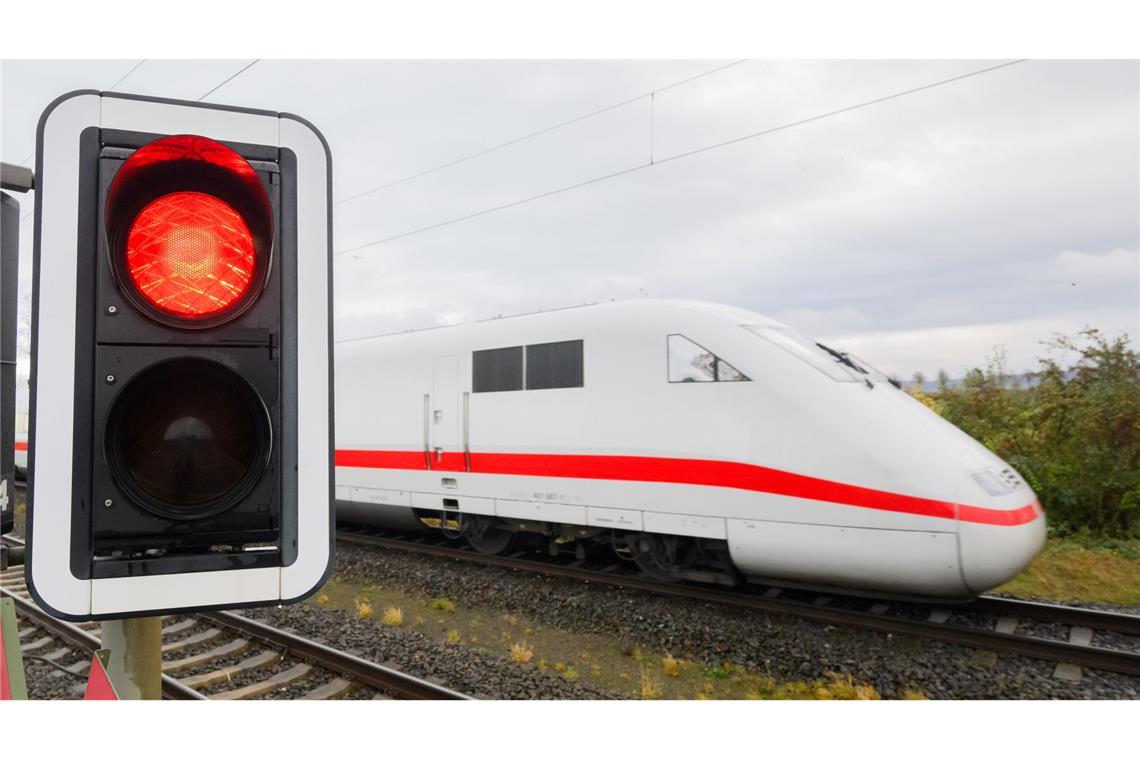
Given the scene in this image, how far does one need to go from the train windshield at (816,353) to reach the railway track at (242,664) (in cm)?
366

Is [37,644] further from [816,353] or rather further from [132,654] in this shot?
[816,353]

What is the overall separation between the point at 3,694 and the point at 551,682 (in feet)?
12.9

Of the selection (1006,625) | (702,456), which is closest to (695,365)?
(702,456)

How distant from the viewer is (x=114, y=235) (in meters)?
1.15

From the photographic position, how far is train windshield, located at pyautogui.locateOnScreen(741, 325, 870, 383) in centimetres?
599

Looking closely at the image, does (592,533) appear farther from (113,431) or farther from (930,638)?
(113,431)

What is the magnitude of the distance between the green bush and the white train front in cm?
385

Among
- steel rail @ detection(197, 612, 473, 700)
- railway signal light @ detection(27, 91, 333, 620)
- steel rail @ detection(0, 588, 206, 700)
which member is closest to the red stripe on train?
steel rail @ detection(197, 612, 473, 700)

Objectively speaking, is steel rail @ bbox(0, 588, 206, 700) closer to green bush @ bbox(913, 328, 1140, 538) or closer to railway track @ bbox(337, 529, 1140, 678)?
railway track @ bbox(337, 529, 1140, 678)

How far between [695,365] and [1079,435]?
18.1 ft

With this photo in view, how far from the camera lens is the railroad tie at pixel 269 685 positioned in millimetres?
4867

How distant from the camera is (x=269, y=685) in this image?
5008mm

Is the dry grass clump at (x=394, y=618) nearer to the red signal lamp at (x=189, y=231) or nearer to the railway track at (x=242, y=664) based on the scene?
the railway track at (x=242, y=664)

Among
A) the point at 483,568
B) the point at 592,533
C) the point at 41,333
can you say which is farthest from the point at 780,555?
the point at 41,333
